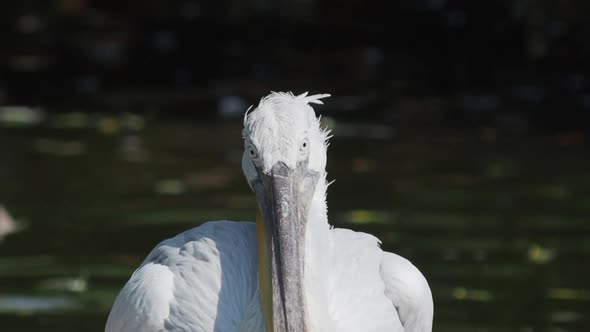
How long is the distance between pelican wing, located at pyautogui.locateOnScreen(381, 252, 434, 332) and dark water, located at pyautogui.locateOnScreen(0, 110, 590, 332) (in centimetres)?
128

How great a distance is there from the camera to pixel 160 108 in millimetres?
11742

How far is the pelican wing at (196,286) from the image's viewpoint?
14.8ft

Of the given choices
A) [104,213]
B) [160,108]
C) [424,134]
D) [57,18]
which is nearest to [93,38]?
[57,18]

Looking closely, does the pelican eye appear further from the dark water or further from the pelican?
the dark water

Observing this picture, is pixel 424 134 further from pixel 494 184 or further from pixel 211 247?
pixel 211 247

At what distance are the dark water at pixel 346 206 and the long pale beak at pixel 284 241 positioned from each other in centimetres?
232

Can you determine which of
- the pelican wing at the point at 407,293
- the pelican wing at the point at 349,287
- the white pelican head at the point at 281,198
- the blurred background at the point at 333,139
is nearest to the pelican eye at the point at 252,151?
the white pelican head at the point at 281,198

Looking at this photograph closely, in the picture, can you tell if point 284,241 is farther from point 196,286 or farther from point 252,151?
point 196,286

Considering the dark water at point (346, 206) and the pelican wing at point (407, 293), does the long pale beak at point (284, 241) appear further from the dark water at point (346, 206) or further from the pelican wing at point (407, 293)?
the dark water at point (346, 206)

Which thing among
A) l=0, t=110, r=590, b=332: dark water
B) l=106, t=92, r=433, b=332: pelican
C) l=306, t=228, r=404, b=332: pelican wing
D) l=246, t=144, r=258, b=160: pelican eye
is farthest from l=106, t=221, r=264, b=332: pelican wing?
l=0, t=110, r=590, b=332: dark water

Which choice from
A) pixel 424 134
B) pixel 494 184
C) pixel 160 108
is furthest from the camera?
pixel 160 108

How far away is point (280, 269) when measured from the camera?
4.02 m

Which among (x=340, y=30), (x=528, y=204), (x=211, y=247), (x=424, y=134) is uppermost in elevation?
(x=340, y=30)

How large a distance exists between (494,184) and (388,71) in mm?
4355
